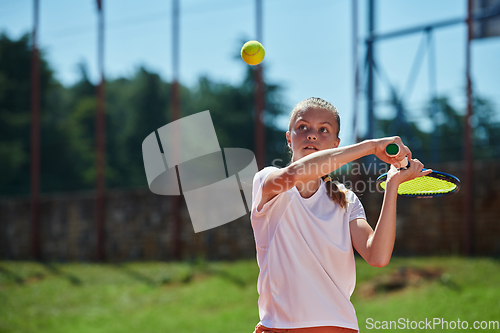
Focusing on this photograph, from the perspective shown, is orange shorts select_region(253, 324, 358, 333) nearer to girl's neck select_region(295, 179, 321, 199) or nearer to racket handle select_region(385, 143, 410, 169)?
girl's neck select_region(295, 179, 321, 199)

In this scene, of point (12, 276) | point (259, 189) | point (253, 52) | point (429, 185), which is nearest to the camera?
point (259, 189)

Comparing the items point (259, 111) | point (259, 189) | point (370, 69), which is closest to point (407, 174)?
point (259, 189)

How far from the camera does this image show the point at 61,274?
45.8 ft

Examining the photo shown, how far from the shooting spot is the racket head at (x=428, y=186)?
2.73 m

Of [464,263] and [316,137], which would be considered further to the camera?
[464,263]

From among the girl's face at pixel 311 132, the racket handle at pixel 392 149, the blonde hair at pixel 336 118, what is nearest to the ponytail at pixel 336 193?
the blonde hair at pixel 336 118

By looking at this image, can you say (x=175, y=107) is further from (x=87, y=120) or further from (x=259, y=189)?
(x=87, y=120)

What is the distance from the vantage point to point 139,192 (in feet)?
50.7

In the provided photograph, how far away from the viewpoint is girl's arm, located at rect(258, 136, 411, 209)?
2205mm

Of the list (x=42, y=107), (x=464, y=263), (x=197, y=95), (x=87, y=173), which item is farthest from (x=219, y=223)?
(x=42, y=107)

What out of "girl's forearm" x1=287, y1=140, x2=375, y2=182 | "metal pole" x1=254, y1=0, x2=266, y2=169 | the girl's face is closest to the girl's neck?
the girl's face

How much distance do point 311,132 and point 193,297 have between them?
8953 mm

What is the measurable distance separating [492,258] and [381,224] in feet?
28.2

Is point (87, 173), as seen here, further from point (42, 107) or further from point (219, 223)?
point (219, 223)
